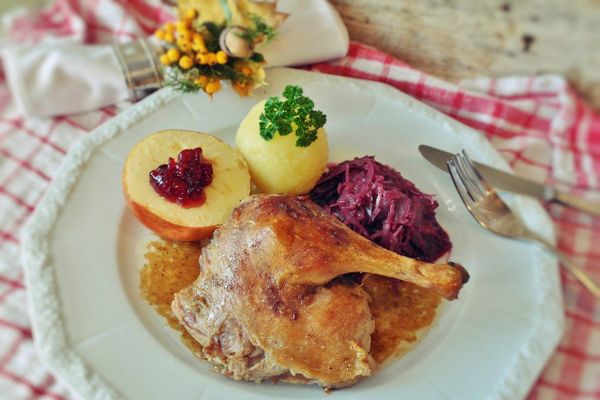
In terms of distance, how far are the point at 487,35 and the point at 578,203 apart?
3.35ft

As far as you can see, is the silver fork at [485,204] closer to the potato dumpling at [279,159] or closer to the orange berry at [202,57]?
the potato dumpling at [279,159]

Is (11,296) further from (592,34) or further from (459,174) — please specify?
(592,34)

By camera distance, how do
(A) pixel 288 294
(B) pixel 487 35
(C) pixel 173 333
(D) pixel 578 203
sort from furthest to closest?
(B) pixel 487 35 → (D) pixel 578 203 → (C) pixel 173 333 → (A) pixel 288 294

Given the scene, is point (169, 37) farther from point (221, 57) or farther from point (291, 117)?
point (291, 117)

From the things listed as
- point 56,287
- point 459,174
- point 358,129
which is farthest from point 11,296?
point 459,174

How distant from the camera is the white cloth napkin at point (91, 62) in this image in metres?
3.24

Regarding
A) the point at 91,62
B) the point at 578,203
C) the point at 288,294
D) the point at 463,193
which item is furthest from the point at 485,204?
the point at 91,62

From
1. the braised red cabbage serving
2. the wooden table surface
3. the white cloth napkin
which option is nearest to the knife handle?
the braised red cabbage serving

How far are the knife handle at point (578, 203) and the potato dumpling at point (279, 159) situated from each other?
1.07m

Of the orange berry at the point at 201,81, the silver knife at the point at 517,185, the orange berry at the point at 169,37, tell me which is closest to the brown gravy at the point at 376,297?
the silver knife at the point at 517,185

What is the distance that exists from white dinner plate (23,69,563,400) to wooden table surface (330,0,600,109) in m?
0.47

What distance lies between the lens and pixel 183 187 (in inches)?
100

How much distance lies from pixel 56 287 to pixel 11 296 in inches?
12.8

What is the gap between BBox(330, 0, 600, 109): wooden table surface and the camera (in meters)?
2.99
